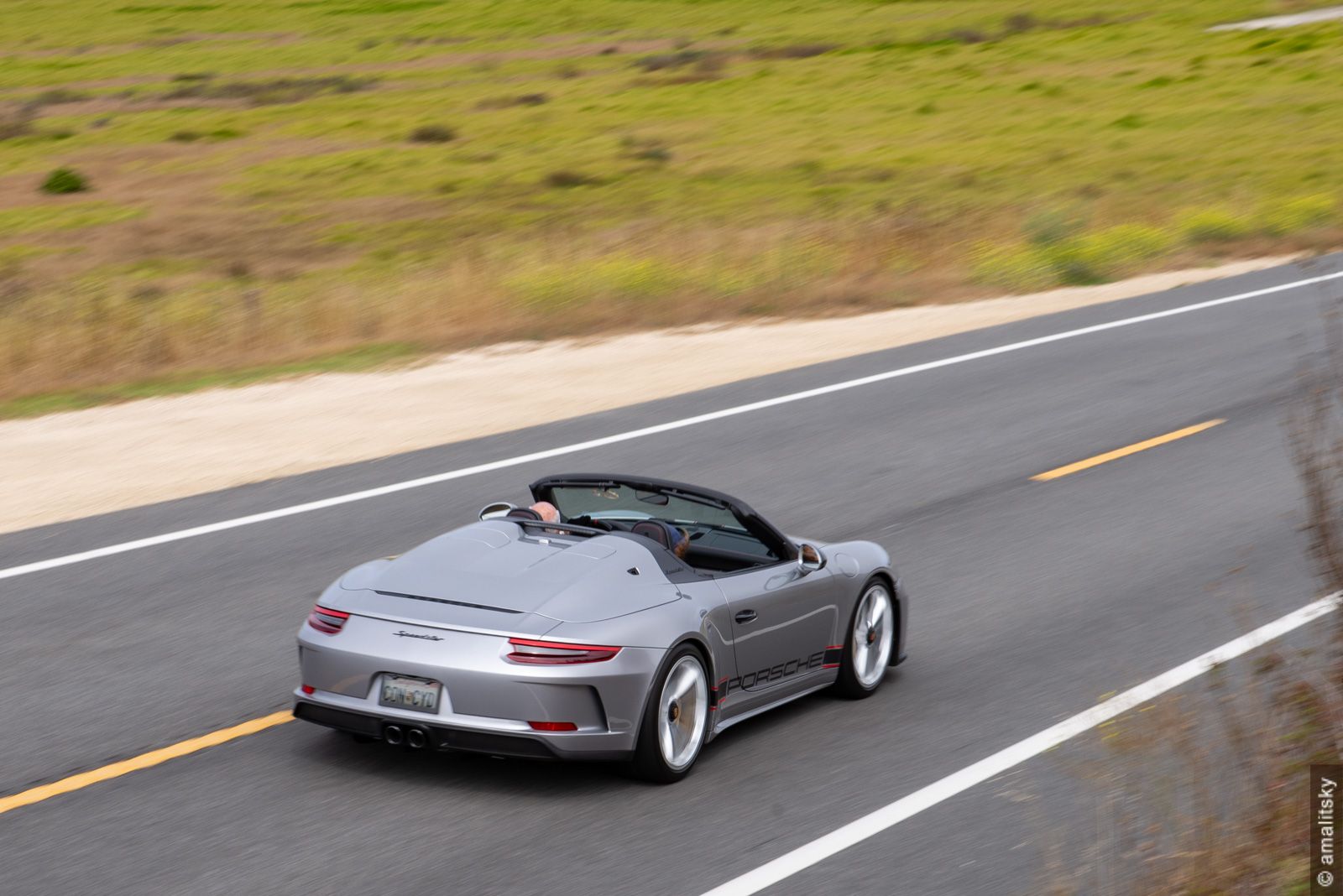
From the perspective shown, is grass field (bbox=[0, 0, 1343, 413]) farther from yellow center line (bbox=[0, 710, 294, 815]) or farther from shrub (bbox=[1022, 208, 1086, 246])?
yellow center line (bbox=[0, 710, 294, 815])

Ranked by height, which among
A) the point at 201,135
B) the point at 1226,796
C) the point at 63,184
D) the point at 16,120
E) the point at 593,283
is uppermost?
the point at 16,120

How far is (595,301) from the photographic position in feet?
74.2

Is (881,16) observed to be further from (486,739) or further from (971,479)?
(486,739)

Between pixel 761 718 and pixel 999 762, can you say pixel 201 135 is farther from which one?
pixel 999 762

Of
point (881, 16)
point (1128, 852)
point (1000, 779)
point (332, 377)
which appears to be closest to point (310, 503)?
point (332, 377)

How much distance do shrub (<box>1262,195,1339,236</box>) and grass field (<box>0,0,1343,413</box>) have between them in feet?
0.28

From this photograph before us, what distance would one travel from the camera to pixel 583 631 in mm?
6688

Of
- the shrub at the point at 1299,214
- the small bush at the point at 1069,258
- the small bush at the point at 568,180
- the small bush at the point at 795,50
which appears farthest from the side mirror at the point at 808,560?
the small bush at the point at 795,50

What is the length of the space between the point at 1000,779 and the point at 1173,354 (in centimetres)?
1249

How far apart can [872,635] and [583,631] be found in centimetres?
236

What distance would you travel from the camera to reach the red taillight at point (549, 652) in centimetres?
659

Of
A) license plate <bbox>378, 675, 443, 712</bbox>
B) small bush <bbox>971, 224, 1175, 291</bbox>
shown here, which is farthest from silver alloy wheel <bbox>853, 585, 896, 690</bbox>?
small bush <bbox>971, 224, 1175, 291</bbox>

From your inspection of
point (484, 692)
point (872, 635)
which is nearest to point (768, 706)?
point (872, 635)

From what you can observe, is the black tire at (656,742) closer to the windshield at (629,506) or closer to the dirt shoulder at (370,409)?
the windshield at (629,506)
